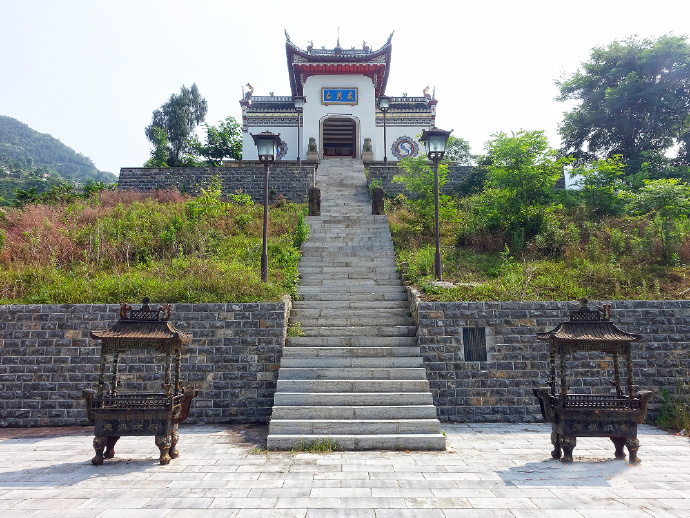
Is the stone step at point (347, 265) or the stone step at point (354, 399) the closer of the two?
the stone step at point (354, 399)

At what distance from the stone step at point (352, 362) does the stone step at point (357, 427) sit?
116 cm

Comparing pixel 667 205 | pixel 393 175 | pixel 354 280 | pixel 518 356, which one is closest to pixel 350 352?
pixel 354 280

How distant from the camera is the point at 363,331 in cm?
771

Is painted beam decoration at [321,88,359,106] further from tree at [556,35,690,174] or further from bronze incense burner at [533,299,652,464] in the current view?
bronze incense burner at [533,299,652,464]

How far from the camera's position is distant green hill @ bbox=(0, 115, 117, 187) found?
8256 centimetres

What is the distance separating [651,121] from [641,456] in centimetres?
1698

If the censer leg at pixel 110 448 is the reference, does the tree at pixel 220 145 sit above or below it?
above

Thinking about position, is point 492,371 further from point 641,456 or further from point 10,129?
point 10,129

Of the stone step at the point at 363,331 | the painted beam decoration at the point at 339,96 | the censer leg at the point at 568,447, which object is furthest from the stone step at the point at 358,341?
the painted beam decoration at the point at 339,96

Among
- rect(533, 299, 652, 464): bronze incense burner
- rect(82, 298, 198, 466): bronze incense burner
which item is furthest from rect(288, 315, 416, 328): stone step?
rect(533, 299, 652, 464): bronze incense burner

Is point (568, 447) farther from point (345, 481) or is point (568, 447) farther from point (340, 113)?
point (340, 113)

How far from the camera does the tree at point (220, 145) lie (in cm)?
2511

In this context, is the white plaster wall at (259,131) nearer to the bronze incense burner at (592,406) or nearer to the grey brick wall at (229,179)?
the grey brick wall at (229,179)

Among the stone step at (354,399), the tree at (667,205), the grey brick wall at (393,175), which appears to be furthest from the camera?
the grey brick wall at (393,175)
